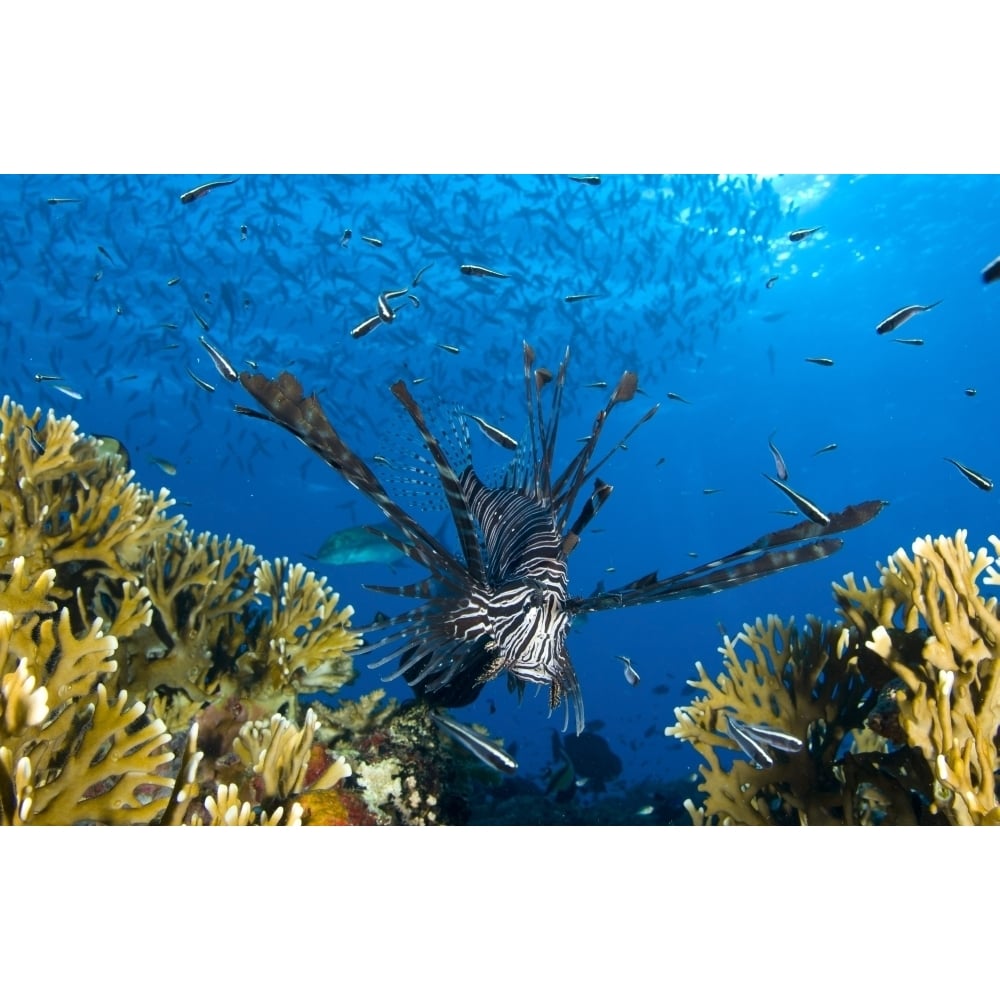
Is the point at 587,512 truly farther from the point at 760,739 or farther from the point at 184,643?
the point at 184,643

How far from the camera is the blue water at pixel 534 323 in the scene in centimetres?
1550

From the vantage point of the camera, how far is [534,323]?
2212cm

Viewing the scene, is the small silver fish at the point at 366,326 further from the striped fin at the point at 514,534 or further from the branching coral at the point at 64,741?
the branching coral at the point at 64,741

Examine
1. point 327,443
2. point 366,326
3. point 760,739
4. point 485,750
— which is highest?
point 366,326

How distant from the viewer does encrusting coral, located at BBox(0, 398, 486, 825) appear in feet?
8.41

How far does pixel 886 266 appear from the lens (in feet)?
69.5

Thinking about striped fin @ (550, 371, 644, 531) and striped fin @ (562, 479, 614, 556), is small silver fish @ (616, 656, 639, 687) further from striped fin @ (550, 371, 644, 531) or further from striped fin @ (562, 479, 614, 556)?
striped fin @ (562, 479, 614, 556)

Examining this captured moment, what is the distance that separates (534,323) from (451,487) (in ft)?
70.3

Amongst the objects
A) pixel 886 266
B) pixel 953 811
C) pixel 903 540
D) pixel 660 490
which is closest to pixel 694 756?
pixel 886 266

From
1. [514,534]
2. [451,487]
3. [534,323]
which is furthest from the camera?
[534,323]

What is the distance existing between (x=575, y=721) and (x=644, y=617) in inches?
1888

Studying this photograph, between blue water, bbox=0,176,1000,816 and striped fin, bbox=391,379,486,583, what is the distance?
1.96 metres

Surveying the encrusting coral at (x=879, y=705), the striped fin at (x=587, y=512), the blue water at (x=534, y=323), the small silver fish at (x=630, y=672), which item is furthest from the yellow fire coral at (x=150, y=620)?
the small silver fish at (x=630, y=672)

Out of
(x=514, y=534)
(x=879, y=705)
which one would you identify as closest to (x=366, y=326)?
(x=514, y=534)
